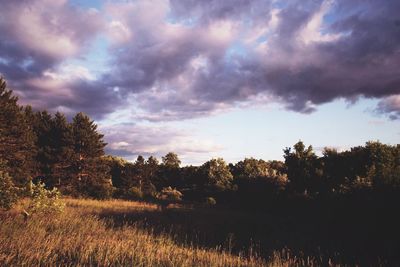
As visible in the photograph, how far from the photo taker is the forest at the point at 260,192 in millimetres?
17000

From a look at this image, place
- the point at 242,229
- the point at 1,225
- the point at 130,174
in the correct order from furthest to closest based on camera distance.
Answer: the point at 130,174 → the point at 242,229 → the point at 1,225

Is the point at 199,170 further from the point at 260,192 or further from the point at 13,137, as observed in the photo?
the point at 13,137

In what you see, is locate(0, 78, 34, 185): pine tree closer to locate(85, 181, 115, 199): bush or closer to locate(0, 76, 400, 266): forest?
locate(0, 76, 400, 266): forest

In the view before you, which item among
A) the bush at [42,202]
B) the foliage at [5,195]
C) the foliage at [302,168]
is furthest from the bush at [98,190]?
the foliage at [5,195]

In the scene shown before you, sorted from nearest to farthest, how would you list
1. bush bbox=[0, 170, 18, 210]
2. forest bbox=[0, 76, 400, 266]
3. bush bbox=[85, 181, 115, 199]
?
1. bush bbox=[0, 170, 18, 210]
2. forest bbox=[0, 76, 400, 266]
3. bush bbox=[85, 181, 115, 199]

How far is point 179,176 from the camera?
70.8 m

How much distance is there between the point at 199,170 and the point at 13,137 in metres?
33.5

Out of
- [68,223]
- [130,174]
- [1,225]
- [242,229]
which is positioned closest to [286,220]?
[242,229]

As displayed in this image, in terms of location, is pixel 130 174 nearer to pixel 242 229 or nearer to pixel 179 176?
pixel 179 176

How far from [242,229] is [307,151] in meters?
13.7

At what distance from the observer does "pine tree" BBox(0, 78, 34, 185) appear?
1387 inches

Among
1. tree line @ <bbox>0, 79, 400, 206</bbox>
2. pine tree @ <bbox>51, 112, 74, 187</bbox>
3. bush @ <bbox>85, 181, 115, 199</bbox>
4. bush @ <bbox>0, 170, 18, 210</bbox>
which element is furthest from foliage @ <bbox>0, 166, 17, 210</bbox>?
pine tree @ <bbox>51, 112, 74, 187</bbox>

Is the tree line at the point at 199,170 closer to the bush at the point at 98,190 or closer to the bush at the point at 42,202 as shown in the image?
the bush at the point at 98,190

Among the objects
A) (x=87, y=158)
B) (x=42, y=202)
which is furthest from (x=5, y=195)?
(x=87, y=158)
